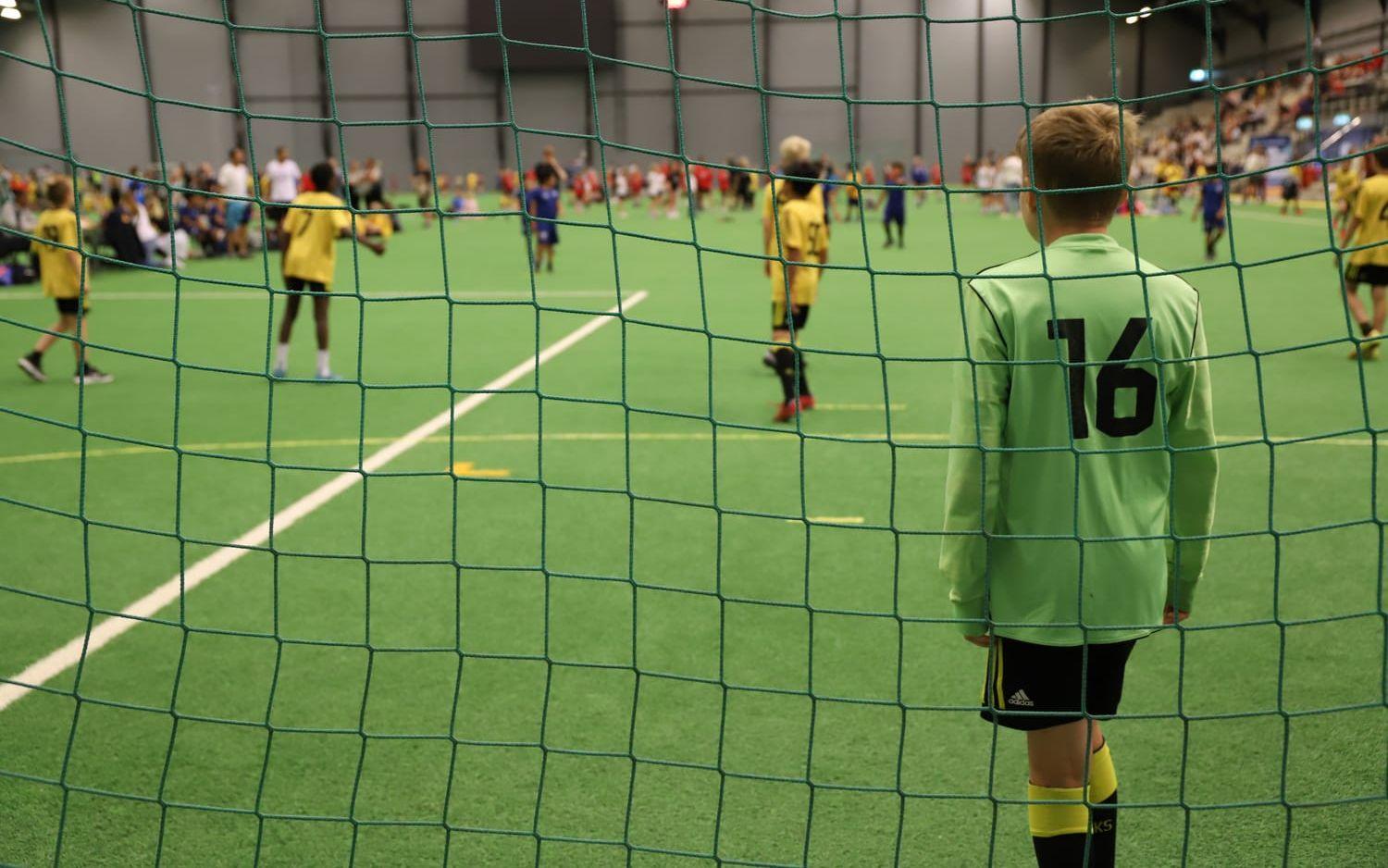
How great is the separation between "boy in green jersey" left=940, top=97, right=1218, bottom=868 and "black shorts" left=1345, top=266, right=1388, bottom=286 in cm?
855

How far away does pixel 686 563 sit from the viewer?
18.5 feet

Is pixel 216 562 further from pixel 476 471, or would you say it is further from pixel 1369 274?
pixel 1369 274

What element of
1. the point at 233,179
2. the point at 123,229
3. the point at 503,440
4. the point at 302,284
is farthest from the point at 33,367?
the point at 233,179

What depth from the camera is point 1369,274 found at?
10062 mm

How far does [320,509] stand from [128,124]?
136ft

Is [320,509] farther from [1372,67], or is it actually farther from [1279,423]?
[1372,67]

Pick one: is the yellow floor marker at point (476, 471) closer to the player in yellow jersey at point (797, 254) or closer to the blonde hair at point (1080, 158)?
the player in yellow jersey at point (797, 254)

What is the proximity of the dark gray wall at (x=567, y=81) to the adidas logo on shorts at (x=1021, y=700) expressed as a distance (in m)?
39.0

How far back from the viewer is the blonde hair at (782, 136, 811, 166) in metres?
8.63

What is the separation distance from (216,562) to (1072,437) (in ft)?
14.4

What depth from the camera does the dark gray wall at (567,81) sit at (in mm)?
40656

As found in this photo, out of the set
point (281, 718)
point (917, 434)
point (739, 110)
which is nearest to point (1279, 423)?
point (917, 434)

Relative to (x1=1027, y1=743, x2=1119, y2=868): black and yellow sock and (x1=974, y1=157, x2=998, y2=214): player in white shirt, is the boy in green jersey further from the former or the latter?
(x1=974, y1=157, x2=998, y2=214): player in white shirt

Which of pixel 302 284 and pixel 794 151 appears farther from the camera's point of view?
pixel 302 284
